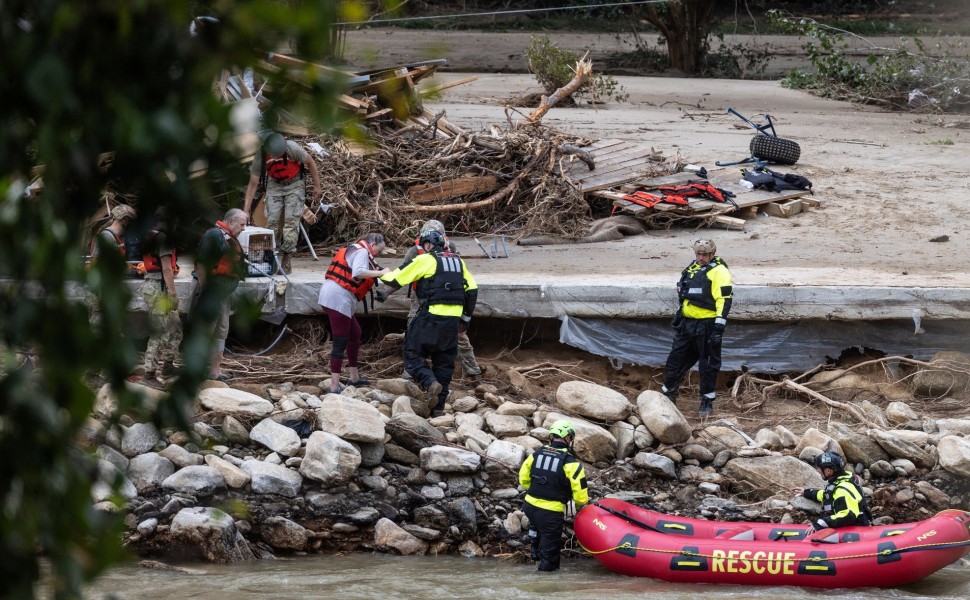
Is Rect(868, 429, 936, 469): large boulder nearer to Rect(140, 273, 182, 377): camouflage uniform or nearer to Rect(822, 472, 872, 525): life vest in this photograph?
Rect(822, 472, 872, 525): life vest

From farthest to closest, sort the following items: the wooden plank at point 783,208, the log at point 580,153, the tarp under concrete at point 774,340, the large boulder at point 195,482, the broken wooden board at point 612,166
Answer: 1. the log at point 580,153
2. the broken wooden board at point 612,166
3. the wooden plank at point 783,208
4. the tarp under concrete at point 774,340
5. the large boulder at point 195,482

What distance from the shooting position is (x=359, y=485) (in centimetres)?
928

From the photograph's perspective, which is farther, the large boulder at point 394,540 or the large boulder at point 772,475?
the large boulder at point 772,475

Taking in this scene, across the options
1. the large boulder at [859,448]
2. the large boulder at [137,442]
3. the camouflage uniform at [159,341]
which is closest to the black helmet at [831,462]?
the large boulder at [859,448]

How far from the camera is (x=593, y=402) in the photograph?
10.1 meters

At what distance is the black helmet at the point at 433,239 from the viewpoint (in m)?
9.68

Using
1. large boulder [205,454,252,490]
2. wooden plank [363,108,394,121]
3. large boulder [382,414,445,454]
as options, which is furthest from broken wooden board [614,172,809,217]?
large boulder [205,454,252,490]

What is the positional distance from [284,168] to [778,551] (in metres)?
5.81

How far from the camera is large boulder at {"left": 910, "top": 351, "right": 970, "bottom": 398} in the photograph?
1095cm

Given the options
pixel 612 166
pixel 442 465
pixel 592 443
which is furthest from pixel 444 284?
pixel 612 166

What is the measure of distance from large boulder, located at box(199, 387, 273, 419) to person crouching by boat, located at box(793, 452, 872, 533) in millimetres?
4521

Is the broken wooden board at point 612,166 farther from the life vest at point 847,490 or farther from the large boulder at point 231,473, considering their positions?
the large boulder at point 231,473

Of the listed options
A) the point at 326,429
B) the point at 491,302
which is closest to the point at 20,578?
the point at 326,429

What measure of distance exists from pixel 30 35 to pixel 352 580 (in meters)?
6.80
